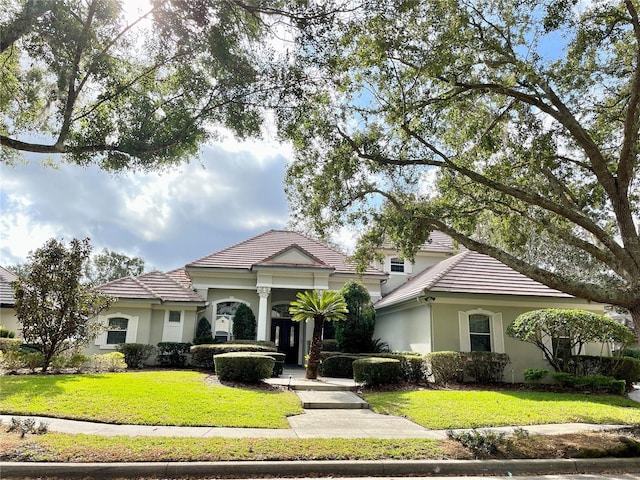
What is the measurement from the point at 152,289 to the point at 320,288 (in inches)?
303

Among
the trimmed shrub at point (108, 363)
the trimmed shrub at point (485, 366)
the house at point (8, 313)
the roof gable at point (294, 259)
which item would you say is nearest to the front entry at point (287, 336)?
the roof gable at point (294, 259)

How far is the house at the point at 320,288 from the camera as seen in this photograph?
50.2ft

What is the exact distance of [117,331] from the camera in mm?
17672

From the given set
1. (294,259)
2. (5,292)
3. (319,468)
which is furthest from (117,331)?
(319,468)

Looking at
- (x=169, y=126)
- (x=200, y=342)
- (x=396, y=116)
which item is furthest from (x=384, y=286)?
(x=169, y=126)

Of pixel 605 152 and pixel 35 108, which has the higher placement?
pixel 605 152

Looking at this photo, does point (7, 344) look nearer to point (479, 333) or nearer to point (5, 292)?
point (5, 292)

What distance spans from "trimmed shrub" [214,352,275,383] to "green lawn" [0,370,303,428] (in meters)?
0.73

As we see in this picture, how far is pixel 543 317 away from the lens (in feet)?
42.1

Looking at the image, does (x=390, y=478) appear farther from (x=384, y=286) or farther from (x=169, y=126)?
(x=384, y=286)

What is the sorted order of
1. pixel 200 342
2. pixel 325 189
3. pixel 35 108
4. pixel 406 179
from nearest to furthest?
pixel 35 108, pixel 325 189, pixel 406 179, pixel 200 342

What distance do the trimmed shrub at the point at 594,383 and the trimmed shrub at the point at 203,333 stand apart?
44.3ft

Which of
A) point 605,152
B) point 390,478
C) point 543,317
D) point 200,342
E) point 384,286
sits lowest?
point 390,478

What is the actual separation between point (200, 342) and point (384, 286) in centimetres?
1046
